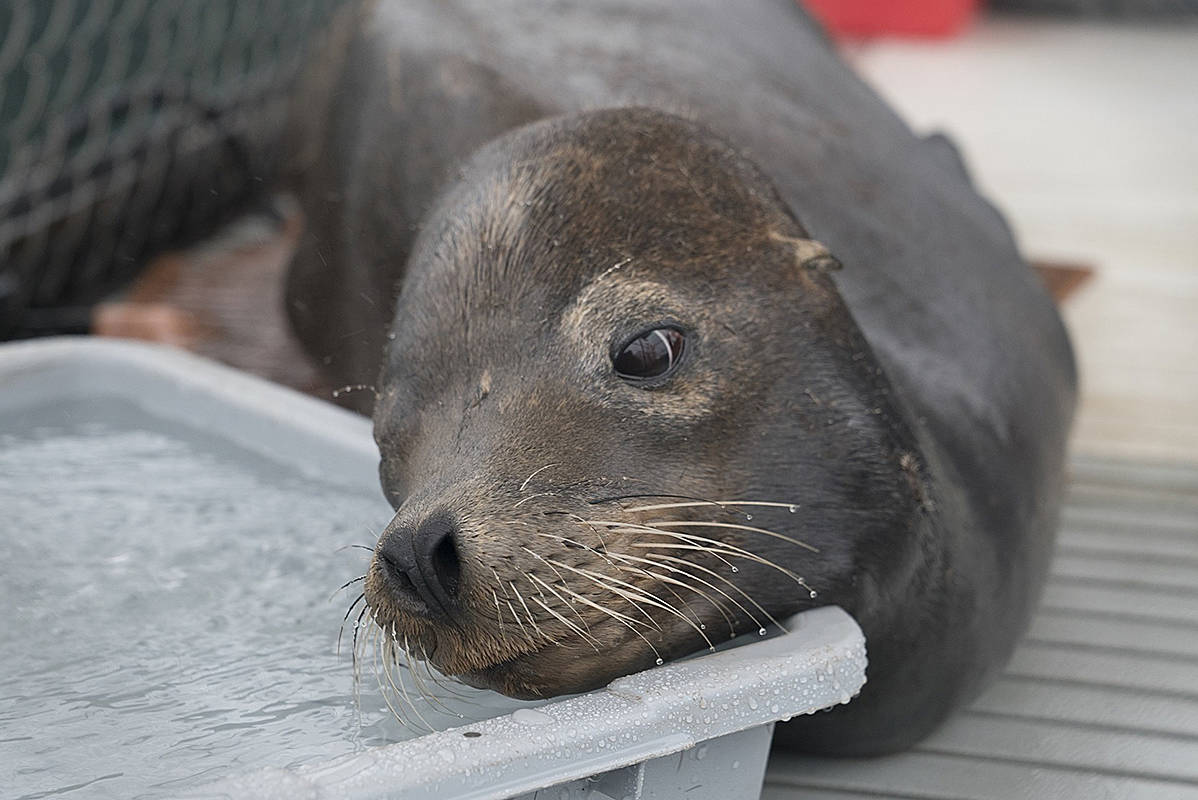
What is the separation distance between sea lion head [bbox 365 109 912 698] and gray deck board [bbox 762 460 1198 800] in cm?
41

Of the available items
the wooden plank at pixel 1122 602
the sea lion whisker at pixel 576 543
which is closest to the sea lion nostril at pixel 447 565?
the sea lion whisker at pixel 576 543

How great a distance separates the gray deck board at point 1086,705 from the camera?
2.30 metres

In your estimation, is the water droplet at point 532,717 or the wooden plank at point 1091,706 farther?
the wooden plank at point 1091,706

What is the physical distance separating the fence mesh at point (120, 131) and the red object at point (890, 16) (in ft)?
18.3

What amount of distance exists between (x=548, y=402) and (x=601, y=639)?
283mm

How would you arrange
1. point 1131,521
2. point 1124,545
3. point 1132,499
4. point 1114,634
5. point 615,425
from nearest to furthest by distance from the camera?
1. point 615,425
2. point 1114,634
3. point 1124,545
4. point 1131,521
5. point 1132,499

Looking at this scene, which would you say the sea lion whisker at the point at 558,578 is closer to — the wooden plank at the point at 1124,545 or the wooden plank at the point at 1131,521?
the wooden plank at the point at 1124,545

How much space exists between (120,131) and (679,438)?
4112mm

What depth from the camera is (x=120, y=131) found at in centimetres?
555

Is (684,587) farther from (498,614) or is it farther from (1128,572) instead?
(1128,572)

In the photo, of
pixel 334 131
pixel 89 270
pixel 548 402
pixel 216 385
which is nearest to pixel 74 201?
pixel 89 270

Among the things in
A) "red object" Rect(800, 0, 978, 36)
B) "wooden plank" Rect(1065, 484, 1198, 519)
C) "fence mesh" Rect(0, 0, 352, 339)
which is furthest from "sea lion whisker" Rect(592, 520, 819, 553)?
"red object" Rect(800, 0, 978, 36)

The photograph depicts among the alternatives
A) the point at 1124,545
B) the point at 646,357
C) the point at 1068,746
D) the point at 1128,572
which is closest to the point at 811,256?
the point at 646,357

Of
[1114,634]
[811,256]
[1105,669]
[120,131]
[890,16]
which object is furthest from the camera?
[890,16]
